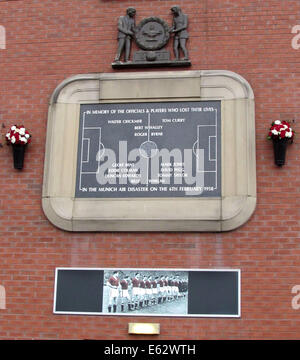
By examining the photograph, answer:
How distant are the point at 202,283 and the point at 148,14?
426cm

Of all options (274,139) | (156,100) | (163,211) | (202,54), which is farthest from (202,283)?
(202,54)

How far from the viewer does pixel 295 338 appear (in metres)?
7.84

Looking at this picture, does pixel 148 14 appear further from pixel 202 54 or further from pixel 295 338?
pixel 295 338

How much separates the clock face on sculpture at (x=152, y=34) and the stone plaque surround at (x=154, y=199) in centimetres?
47

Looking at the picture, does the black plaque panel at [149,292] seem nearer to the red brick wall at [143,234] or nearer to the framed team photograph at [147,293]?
the framed team photograph at [147,293]

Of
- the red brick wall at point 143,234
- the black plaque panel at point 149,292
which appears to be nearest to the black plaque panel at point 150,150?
the red brick wall at point 143,234

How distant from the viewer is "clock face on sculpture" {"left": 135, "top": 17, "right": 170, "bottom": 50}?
29.8 feet

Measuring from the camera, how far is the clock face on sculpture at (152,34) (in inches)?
358

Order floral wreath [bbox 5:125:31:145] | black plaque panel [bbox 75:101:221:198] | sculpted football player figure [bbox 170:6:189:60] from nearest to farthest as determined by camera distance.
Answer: black plaque panel [bbox 75:101:221:198] → floral wreath [bbox 5:125:31:145] → sculpted football player figure [bbox 170:6:189:60]

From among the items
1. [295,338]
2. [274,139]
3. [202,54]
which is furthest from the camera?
[202,54]

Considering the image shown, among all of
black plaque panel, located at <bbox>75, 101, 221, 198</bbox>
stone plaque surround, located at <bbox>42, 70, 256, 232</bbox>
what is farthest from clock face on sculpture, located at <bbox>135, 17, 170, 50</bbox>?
black plaque panel, located at <bbox>75, 101, 221, 198</bbox>

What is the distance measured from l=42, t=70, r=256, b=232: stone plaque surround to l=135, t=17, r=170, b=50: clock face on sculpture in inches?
18.5

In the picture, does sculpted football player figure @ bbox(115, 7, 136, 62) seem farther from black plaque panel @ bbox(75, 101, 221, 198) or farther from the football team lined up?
the football team lined up

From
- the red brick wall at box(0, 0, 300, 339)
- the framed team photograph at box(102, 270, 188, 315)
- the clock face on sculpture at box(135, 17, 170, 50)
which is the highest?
the clock face on sculpture at box(135, 17, 170, 50)
